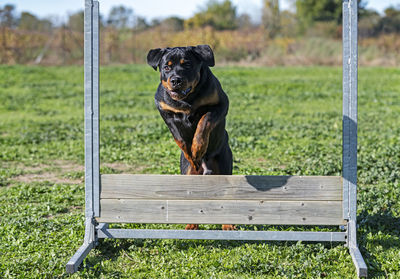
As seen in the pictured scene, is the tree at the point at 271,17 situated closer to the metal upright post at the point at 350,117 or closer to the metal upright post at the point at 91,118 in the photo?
the metal upright post at the point at 350,117

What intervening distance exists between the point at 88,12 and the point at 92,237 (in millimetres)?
1927

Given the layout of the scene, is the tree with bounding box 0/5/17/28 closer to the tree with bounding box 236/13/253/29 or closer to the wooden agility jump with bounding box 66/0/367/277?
the tree with bounding box 236/13/253/29

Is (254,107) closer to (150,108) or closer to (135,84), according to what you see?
(150,108)

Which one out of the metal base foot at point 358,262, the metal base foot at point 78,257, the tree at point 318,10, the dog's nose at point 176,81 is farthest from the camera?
the tree at point 318,10

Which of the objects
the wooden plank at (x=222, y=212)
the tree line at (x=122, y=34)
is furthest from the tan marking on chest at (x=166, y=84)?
the tree line at (x=122, y=34)

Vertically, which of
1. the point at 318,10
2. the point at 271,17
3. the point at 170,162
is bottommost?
the point at 170,162

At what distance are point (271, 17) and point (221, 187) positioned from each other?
30.1 metres

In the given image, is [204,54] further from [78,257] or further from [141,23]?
[141,23]

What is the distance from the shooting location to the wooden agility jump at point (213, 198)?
14.5 feet

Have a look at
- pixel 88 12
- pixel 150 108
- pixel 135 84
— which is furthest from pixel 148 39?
pixel 88 12

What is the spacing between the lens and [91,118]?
4.48m

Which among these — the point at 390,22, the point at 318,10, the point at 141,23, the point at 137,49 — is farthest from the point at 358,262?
the point at 318,10

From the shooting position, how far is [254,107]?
14.9m

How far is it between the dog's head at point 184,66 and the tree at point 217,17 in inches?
729
